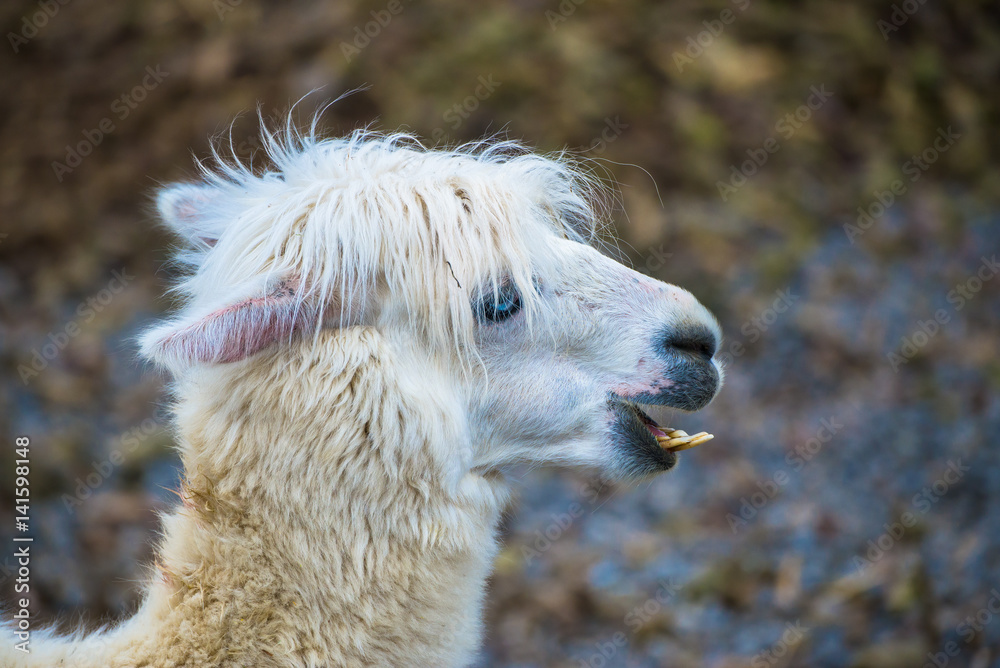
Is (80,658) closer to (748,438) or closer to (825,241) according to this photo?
(748,438)

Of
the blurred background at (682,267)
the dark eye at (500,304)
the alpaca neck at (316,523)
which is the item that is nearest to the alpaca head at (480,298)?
the dark eye at (500,304)

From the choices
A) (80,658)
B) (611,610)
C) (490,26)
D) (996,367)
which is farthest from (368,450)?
(490,26)

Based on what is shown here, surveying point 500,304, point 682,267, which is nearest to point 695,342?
point 500,304

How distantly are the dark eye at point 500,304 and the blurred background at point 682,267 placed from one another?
2.21 meters

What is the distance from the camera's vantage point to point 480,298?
1.96 metres

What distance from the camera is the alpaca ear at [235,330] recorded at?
1.57m

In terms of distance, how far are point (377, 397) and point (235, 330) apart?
0.35m

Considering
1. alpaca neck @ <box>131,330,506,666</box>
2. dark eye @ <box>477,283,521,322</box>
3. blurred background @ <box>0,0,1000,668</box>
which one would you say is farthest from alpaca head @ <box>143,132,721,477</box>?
blurred background @ <box>0,0,1000,668</box>

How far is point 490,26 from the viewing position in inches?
241

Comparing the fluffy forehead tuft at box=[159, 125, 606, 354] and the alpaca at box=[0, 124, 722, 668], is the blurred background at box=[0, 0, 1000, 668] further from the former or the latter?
the fluffy forehead tuft at box=[159, 125, 606, 354]

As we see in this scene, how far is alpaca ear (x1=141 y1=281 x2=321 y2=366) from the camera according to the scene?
157 centimetres

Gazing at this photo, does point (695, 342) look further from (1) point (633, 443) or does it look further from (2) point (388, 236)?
(2) point (388, 236)

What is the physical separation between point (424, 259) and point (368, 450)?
1.61 ft

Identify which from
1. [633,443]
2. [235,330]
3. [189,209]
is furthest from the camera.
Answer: [189,209]
